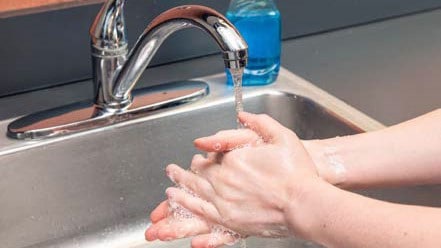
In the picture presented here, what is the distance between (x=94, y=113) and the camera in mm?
970

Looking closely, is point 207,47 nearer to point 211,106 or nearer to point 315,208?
point 211,106

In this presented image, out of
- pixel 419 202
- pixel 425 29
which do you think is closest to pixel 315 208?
pixel 419 202

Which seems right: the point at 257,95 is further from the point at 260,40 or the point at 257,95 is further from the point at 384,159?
the point at 384,159

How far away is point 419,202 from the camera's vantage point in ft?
2.82

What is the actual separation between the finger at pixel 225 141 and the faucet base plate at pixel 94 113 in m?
0.25

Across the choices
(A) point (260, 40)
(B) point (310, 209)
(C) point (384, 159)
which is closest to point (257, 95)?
(A) point (260, 40)

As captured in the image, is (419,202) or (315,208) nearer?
(315,208)

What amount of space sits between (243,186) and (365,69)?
56 cm

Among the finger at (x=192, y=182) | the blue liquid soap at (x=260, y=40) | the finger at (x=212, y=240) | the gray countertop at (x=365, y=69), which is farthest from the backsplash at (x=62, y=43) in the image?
the finger at (x=212, y=240)

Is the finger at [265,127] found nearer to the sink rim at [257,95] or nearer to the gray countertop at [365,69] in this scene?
the sink rim at [257,95]

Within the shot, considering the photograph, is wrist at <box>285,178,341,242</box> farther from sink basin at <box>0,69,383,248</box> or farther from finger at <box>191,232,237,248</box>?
sink basin at <box>0,69,383,248</box>

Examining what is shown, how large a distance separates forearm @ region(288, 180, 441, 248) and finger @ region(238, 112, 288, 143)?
0.30 ft

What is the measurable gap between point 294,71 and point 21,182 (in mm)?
474

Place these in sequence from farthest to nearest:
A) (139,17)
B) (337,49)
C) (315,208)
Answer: (337,49), (139,17), (315,208)
